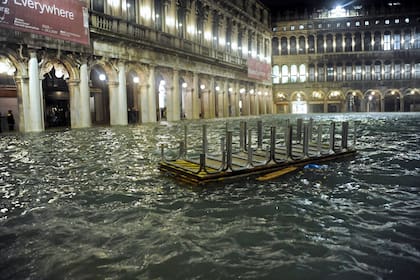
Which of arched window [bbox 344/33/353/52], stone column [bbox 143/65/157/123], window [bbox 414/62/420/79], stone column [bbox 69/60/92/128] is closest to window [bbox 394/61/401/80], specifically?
window [bbox 414/62/420/79]

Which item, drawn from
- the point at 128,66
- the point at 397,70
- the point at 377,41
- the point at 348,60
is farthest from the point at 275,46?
the point at 128,66

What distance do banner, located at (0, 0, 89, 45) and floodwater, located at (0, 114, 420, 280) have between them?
1202cm

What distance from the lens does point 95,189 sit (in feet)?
21.1

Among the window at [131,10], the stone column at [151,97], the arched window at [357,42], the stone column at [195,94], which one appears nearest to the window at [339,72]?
the arched window at [357,42]

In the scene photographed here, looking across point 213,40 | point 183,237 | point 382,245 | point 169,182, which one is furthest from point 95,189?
point 213,40

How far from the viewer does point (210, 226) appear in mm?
4453

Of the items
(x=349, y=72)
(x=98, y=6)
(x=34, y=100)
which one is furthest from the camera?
(x=349, y=72)

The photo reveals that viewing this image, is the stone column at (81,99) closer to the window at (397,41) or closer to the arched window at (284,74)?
the arched window at (284,74)

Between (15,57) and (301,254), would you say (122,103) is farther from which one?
(301,254)

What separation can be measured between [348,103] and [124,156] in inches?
2117

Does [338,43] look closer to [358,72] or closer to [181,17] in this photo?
[358,72]

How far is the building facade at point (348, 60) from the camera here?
53.3m

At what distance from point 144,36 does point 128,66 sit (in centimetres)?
272

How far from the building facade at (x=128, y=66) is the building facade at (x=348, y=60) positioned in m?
15.2
